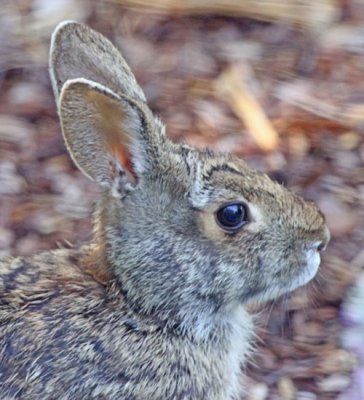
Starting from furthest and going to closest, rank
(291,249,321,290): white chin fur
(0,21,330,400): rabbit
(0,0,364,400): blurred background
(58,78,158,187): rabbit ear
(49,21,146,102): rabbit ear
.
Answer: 1. (0,0,364,400): blurred background
2. (49,21,146,102): rabbit ear
3. (291,249,321,290): white chin fur
4. (0,21,330,400): rabbit
5. (58,78,158,187): rabbit ear

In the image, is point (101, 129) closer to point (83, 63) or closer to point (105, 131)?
point (105, 131)

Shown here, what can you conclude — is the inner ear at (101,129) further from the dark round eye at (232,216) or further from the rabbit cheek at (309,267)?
the rabbit cheek at (309,267)

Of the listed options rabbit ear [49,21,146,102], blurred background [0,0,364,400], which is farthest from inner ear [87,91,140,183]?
blurred background [0,0,364,400]

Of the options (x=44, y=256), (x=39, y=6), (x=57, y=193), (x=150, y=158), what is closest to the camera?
(x=150, y=158)

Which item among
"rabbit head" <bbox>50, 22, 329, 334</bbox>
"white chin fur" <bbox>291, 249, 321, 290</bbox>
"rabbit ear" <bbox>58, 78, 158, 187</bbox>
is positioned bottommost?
"white chin fur" <bbox>291, 249, 321, 290</bbox>

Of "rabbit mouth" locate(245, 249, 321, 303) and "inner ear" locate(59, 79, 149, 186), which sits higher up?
"inner ear" locate(59, 79, 149, 186)

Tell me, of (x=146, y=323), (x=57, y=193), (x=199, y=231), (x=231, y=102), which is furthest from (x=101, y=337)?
(x=231, y=102)

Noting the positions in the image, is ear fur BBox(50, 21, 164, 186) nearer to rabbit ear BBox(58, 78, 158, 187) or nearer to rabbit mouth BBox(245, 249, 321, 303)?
rabbit ear BBox(58, 78, 158, 187)

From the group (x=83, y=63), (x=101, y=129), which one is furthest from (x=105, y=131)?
(x=83, y=63)

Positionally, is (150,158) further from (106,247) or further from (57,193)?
(57,193)
